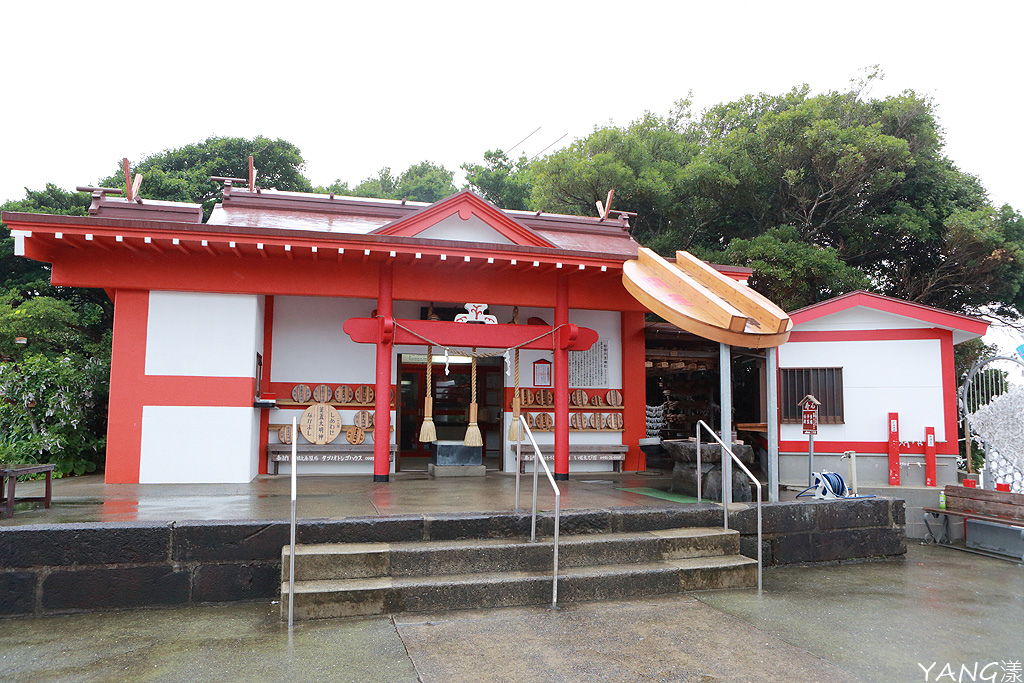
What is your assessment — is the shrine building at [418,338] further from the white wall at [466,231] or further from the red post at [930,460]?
Answer: the red post at [930,460]

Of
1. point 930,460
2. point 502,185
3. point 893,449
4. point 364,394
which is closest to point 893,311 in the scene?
point 893,449

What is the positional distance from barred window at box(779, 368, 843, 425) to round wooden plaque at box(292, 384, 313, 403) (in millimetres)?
7416

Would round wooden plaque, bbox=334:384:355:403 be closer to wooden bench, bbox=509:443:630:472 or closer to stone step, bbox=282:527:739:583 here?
wooden bench, bbox=509:443:630:472

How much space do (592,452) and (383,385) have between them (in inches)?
145

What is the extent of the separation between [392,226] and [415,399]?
3.86 m

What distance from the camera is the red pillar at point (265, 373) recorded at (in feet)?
31.5

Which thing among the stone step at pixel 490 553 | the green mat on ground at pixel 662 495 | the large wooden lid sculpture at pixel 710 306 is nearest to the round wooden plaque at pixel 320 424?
the green mat on ground at pixel 662 495

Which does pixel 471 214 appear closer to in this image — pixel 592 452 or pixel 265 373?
pixel 265 373

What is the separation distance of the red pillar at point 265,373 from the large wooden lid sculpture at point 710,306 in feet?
18.2

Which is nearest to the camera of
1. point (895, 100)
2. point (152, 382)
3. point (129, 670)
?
point (129, 670)

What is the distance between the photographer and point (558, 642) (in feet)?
14.5

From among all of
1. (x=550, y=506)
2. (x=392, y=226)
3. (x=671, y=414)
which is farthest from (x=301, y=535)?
(x=671, y=414)

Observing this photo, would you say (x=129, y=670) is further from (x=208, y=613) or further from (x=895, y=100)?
(x=895, y=100)

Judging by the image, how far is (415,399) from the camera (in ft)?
39.9
